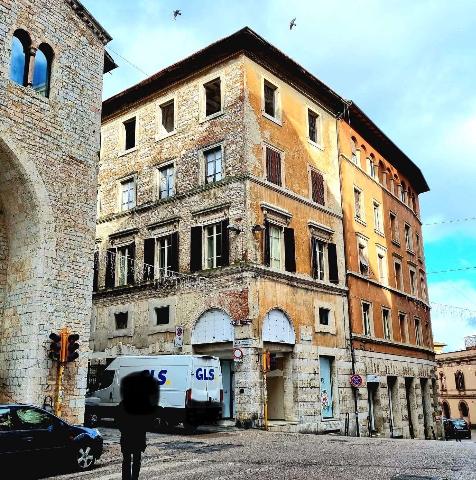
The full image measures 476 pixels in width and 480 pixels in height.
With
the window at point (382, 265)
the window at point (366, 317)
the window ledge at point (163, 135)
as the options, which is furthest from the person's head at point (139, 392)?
the window at point (382, 265)

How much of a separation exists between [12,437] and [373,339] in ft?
67.4

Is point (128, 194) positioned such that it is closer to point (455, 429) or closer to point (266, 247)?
point (266, 247)

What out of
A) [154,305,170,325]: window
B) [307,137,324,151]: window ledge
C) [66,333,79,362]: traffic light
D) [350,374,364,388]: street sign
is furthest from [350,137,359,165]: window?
[66,333,79,362]: traffic light

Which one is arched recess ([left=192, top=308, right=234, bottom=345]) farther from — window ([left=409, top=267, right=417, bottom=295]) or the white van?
window ([left=409, top=267, right=417, bottom=295])

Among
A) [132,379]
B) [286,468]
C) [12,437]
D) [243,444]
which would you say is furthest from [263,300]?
A: [132,379]

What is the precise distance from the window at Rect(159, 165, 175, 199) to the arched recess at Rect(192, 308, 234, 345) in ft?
20.2

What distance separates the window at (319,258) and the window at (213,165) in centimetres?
533

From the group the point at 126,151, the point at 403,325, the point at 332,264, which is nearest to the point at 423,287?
the point at 403,325

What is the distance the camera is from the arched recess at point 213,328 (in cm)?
2090

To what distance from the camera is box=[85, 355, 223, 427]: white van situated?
17.1m

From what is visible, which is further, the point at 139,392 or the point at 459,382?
the point at 459,382

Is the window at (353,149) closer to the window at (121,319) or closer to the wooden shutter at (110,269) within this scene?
the wooden shutter at (110,269)

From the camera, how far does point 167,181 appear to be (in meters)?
25.2

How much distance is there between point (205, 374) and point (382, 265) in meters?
16.2
